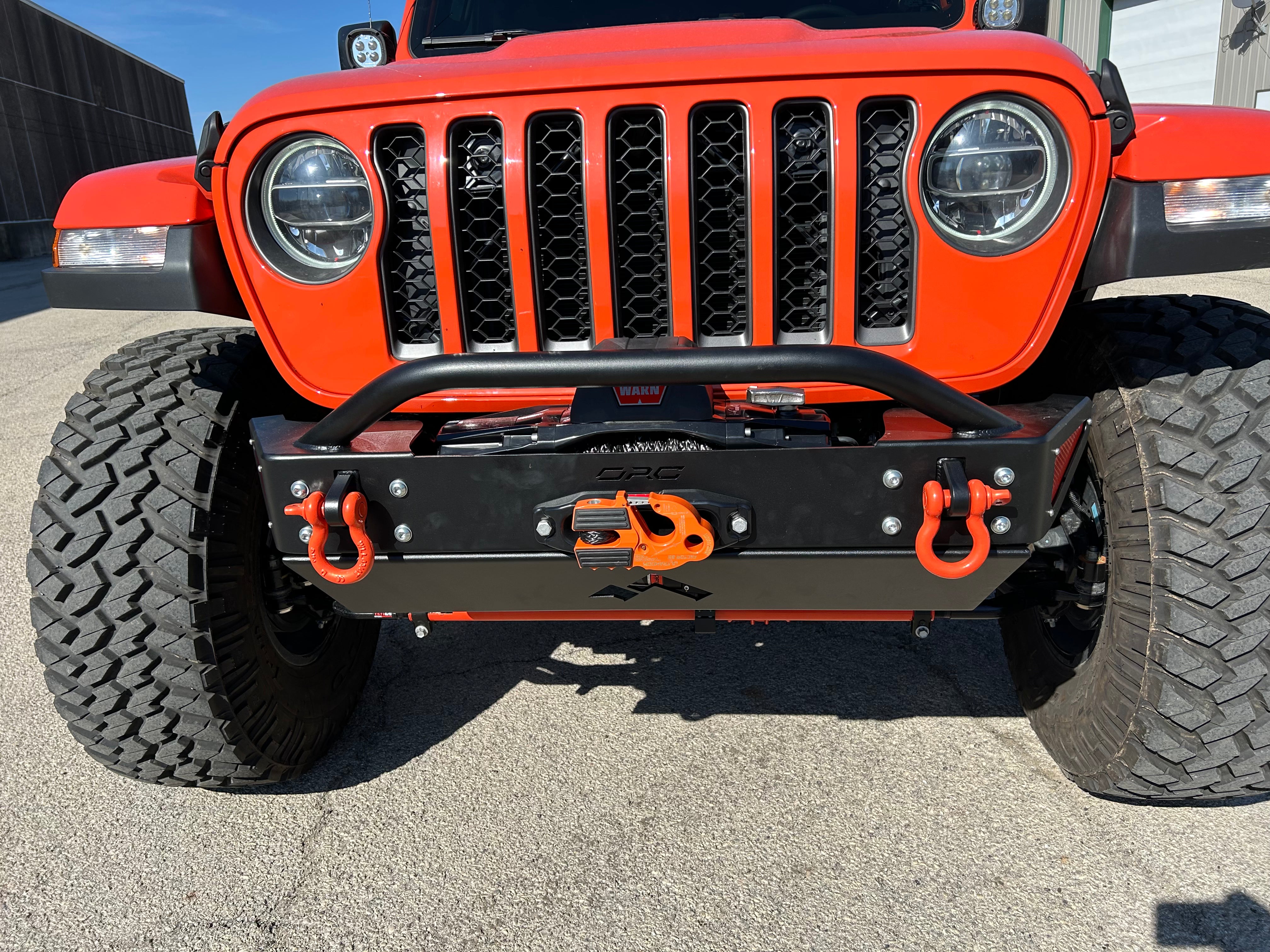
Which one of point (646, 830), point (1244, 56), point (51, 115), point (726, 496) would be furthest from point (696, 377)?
point (51, 115)

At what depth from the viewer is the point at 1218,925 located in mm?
1812

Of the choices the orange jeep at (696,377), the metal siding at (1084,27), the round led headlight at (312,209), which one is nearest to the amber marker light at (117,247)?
the orange jeep at (696,377)

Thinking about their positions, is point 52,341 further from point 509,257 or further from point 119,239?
point 509,257

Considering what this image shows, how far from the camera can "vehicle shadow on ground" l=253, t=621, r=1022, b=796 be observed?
8.54 feet

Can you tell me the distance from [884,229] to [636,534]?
80 centimetres

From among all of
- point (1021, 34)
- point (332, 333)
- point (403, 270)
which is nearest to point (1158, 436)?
point (1021, 34)

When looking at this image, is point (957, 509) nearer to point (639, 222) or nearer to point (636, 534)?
point (636, 534)

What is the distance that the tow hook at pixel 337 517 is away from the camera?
1633mm

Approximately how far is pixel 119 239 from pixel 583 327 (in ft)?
3.32

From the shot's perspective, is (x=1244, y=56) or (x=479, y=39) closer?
(x=479, y=39)

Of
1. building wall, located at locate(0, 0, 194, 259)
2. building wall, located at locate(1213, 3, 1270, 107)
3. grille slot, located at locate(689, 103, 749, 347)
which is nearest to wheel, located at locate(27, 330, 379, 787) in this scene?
grille slot, located at locate(689, 103, 749, 347)

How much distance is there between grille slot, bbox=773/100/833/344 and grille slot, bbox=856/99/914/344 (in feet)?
0.23

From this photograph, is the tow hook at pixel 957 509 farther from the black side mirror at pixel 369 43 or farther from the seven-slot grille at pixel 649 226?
the black side mirror at pixel 369 43

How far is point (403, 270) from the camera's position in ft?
6.19
